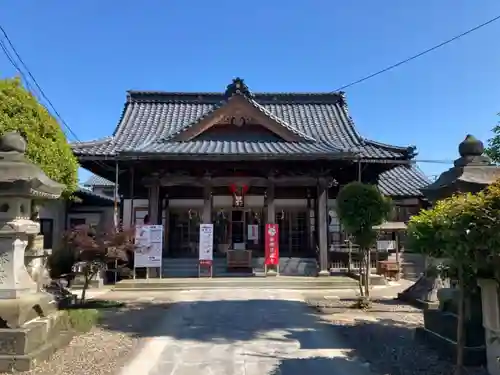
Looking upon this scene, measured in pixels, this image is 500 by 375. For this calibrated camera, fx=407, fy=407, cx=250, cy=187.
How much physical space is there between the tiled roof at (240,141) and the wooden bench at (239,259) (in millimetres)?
3820

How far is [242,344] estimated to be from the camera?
660 cm

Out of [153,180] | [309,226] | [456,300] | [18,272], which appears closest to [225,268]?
[153,180]

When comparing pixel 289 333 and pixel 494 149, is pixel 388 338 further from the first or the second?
pixel 494 149

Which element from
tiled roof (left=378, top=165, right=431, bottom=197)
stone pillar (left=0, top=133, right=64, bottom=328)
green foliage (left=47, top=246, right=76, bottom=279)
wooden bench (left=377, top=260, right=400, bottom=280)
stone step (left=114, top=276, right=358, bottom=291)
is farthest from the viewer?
tiled roof (left=378, top=165, right=431, bottom=197)

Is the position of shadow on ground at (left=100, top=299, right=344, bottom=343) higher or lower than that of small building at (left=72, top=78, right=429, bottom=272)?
lower

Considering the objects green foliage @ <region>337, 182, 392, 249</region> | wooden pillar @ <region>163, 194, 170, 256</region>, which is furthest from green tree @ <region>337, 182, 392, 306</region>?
wooden pillar @ <region>163, 194, 170, 256</region>

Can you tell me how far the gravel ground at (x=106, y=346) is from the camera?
531 cm

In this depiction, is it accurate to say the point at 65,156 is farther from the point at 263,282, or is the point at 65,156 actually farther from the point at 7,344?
the point at 263,282

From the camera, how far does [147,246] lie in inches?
530

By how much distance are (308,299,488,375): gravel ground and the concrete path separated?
312 mm

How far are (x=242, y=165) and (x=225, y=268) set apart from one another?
4.01 metres

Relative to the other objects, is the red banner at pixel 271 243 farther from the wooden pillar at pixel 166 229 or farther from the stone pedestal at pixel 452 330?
the stone pedestal at pixel 452 330

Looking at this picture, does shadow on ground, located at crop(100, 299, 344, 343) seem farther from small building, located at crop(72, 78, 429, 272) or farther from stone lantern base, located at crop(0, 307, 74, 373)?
small building, located at crop(72, 78, 429, 272)

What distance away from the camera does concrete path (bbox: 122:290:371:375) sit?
17.9ft
